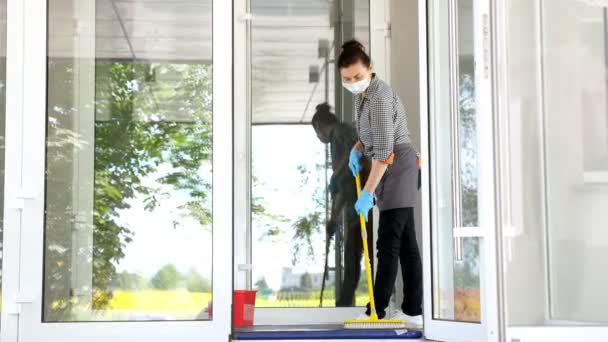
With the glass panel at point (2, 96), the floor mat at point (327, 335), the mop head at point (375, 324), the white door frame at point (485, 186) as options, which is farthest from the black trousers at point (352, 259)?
the glass panel at point (2, 96)

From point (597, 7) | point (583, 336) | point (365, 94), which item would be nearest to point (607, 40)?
point (597, 7)

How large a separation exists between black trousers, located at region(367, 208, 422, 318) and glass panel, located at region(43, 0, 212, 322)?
0.84 meters

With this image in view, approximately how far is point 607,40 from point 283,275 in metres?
2.26

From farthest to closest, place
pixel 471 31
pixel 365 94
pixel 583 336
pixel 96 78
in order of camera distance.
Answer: pixel 365 94 < pixel 96 78 < pixel 471 31 < pixel 583 336

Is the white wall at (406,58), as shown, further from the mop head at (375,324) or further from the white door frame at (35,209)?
the white door frame at (35,209)

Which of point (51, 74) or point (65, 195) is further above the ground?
point (51, 74)

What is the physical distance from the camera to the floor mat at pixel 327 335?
14.7 ft

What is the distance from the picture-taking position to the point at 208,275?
4484 mm

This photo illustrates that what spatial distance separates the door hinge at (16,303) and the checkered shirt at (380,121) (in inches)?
66.5

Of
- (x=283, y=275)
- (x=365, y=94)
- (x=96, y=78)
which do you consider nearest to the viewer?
(x=96, y=78)

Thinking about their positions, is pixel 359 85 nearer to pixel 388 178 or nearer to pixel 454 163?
pixel 388 178

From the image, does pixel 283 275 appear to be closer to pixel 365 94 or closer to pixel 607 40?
pixel 365 94

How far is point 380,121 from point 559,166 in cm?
125

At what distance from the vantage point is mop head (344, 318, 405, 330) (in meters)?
4.60
